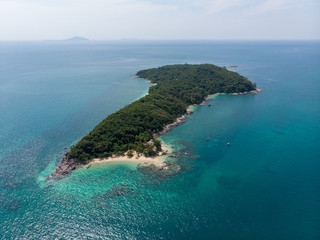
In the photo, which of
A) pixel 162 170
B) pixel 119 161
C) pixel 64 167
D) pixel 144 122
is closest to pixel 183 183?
pixel 162 170

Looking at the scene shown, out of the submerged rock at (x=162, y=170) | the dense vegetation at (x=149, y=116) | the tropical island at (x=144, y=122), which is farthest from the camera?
the dense vegetation at (x=149, y=116)

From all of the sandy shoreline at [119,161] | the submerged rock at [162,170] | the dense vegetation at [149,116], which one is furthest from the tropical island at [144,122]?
the submerged rock at [162,170]

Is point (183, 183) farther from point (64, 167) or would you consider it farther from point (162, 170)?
point (64, 167)

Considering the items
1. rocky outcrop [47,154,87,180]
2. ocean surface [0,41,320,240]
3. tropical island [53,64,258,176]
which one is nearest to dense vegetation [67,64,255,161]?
tropical island [53,64,258,176]

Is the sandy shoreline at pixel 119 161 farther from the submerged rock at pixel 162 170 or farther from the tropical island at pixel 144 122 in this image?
the submerged rock at pixel 162 170

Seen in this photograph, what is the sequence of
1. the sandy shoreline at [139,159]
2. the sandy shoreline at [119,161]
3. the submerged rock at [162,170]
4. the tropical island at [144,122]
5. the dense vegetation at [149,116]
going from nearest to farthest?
1. the submerged rock at [162,170]
2. the sandy shoreline at [119,161]
3. the sandy shoreline at [139,159]
4. the tropical island at [144,122]
5. the dense vegetation at [149,116]

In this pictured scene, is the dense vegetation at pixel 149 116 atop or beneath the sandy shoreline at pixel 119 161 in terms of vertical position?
atop

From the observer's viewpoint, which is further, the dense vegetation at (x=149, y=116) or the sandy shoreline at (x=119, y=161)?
the dense vegetation at (x=149, y=116)
